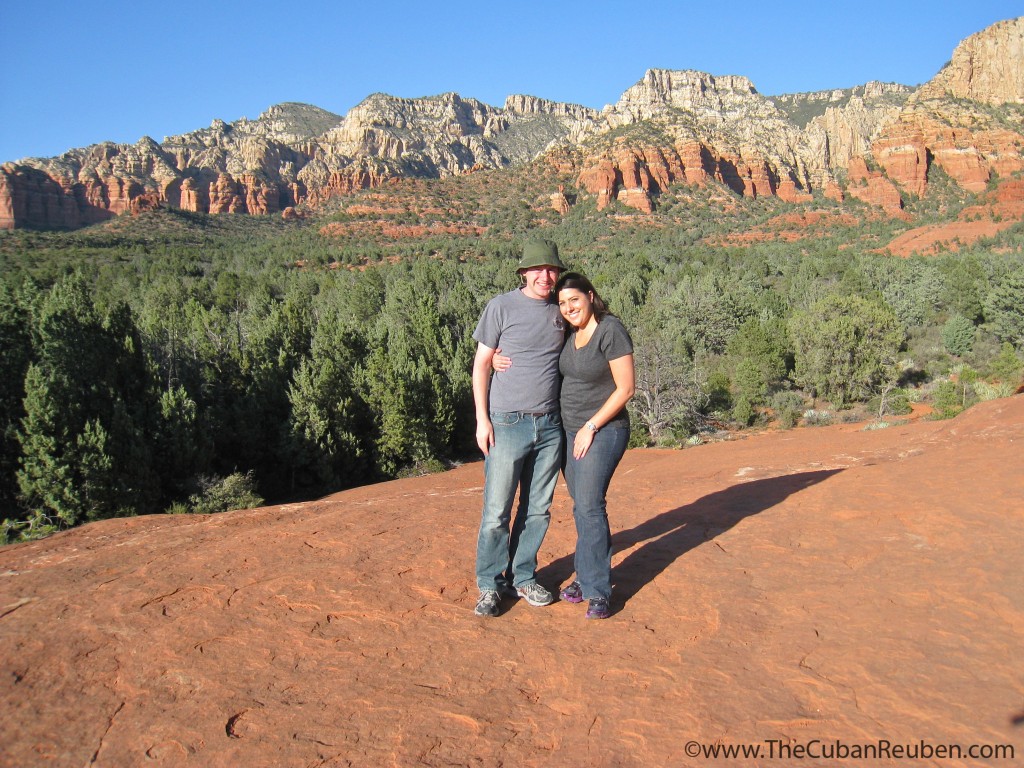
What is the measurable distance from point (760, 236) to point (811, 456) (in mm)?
64167

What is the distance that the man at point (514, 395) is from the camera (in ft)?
11.1

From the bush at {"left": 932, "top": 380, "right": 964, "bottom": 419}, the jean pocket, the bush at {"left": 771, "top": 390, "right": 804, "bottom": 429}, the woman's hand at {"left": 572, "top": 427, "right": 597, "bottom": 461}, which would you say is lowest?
the bush at {"left": 771, "top": 390, "right": 804, "bottom": 429}

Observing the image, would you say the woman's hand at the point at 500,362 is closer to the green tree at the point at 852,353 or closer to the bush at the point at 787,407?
the bush at the point at 787,407

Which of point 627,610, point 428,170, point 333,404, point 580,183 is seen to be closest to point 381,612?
point 627,610

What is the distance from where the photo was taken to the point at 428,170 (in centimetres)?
12706

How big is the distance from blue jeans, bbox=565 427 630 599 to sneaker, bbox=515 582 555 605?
23 centimetres

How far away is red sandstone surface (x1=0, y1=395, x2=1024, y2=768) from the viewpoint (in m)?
2.27

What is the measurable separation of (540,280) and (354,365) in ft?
62.5

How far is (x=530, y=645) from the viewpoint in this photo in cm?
301

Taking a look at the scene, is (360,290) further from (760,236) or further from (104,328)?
(760,236)

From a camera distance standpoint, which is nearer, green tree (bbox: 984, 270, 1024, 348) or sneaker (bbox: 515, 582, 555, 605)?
sneaker (bbox: 515, 582, 555, 605)

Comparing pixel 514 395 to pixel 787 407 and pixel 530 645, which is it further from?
pixel 787 407

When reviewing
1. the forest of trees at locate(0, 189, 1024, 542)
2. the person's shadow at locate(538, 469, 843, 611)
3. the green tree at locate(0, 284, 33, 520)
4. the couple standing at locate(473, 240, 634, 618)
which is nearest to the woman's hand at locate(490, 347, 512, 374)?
the couple standing at locate(473, 240, 634, 618)

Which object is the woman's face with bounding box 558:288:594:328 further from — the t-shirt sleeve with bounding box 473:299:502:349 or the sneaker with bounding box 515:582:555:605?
the sneaker with bounding box 515:582:555:605
